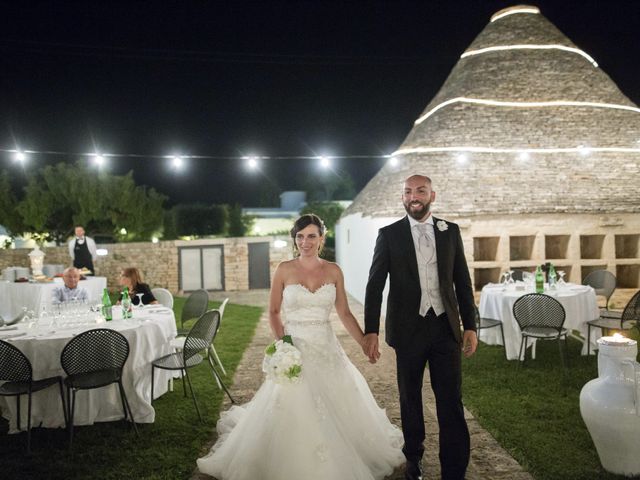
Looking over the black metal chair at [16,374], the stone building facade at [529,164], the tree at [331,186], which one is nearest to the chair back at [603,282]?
the stone building facade at [529,164]

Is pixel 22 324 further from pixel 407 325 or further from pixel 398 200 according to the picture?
pixel 398 200

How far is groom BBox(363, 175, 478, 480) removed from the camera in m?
3.29

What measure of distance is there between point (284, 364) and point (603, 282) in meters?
8.83

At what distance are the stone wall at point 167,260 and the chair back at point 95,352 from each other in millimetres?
14958

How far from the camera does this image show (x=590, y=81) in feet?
45.8

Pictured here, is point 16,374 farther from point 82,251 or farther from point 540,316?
point 82,251

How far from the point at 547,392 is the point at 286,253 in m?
15.1

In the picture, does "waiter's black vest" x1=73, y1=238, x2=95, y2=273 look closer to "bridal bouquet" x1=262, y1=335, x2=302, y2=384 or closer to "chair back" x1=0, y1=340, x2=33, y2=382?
"chair back" x1=0, y1=340, x2=33, y2=382

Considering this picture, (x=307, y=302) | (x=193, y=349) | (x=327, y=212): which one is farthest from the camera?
(x=327, y=212)

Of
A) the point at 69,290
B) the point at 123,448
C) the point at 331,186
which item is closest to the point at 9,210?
the point at 69,290

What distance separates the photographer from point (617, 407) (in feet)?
11.4

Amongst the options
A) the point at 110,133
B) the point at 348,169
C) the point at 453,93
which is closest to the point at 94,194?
the point at 110,133

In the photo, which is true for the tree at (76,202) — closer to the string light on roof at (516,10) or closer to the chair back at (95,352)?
the string light on roof at (516,10)

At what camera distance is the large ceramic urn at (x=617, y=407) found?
3477 mm
